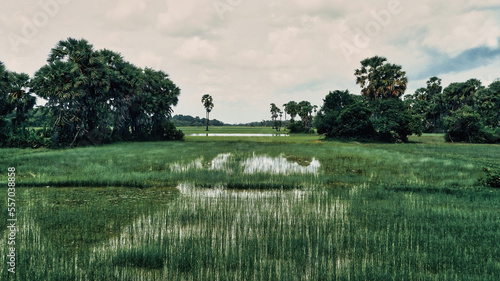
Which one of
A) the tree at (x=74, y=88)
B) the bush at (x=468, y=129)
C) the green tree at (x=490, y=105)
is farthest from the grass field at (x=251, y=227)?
the green tree at (x=490, y=105)

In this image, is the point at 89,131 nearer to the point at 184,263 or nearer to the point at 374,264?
the point at 184,263

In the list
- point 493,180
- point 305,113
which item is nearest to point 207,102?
point 305,113

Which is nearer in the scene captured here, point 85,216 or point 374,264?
point 374,264

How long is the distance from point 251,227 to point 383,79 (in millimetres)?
45751

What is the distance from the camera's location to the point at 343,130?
135 feet

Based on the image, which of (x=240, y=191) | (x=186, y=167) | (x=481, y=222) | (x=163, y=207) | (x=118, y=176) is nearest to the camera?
(x=481, y=222)

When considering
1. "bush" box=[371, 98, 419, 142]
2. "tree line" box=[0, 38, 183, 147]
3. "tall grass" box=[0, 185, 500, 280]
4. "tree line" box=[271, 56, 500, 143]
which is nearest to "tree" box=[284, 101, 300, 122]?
"tree line" box=[271, 56, 500, 143]

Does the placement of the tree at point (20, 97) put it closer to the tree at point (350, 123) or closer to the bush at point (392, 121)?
the tree at point (350, 123)

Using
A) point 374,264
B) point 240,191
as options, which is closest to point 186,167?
point 240,191

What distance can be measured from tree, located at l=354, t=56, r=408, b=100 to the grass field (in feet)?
115

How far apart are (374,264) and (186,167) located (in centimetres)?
1238

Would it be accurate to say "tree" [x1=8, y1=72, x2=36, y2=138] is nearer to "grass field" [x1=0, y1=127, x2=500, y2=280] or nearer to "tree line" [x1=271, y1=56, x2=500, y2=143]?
"grass field" [x1=0, y1=127, x2=500, y2=280]

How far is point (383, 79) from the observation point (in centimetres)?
4550

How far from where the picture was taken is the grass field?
198 inches
